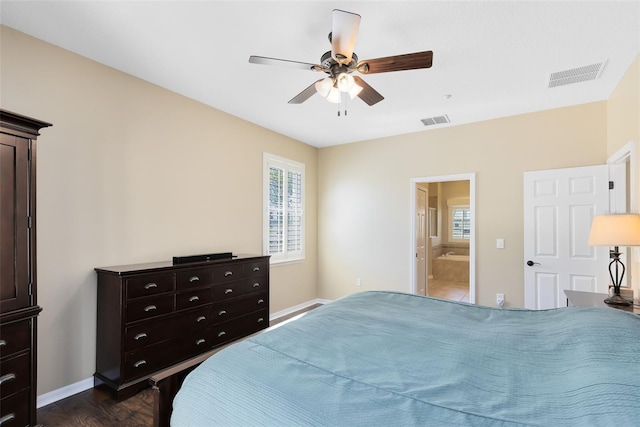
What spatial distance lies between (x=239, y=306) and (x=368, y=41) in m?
2.91

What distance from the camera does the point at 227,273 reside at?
3.36 m

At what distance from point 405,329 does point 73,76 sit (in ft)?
10.7

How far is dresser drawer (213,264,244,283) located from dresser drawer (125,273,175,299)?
0.48 metres

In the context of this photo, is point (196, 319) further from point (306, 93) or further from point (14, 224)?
point (306, 93)

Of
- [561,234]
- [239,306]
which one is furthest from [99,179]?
[561,234]

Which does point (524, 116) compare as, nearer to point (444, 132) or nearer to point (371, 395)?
point (444, 132)

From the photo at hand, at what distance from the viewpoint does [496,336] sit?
5.12 ft

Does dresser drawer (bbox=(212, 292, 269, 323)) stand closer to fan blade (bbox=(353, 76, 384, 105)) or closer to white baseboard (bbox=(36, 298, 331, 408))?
white baseboard (bbox=(36, 298, 331, 408))

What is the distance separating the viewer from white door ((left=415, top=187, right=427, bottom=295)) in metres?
5.06

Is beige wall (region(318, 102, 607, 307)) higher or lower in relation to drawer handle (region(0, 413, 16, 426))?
higher

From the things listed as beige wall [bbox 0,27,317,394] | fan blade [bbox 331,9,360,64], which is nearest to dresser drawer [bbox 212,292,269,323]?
beige wall [bbox 0,27,317,394]

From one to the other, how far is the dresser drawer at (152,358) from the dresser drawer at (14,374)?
0.64 metres

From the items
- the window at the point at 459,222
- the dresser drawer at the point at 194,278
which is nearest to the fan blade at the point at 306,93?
the dresser drawer at the point at 194,278

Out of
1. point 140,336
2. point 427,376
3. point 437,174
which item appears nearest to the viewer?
point 427,376
